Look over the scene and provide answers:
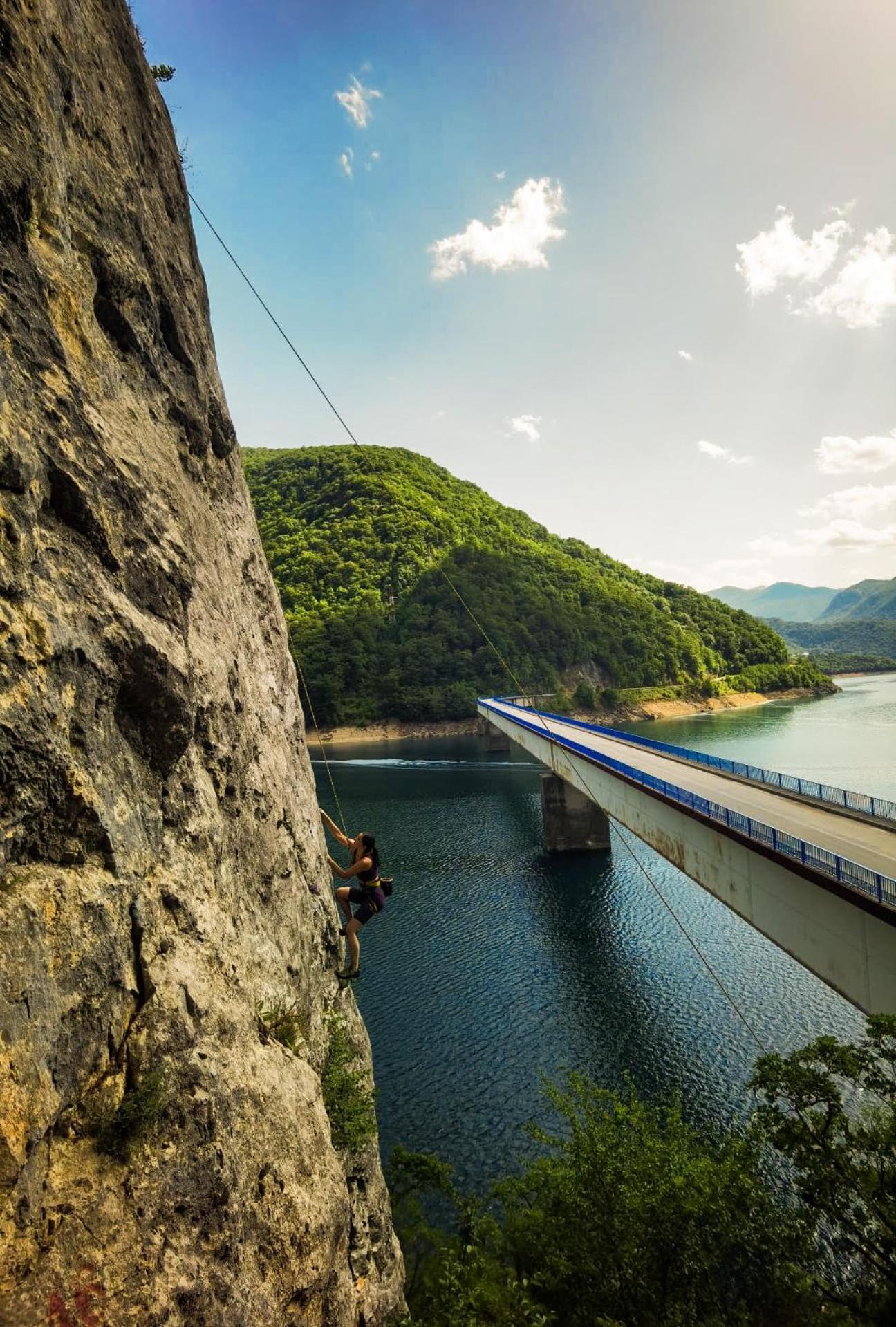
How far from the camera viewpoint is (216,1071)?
7.03 metres

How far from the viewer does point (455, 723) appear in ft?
368

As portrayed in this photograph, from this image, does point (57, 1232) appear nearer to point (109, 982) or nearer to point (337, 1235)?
point (109, 982)

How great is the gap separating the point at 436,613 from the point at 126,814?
422 feet

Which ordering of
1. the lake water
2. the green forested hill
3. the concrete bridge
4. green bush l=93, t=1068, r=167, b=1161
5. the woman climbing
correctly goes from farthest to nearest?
the green forested hill, the lake water, the concrete bridge, the woman climbing, green bush l=93, t=1068, r=167, b=1161

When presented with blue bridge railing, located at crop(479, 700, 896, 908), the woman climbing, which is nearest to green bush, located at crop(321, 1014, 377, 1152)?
the woman climbing

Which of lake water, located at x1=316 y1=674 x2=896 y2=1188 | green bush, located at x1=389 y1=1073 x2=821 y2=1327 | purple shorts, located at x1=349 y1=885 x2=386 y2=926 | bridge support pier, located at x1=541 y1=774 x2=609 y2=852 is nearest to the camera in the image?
purple shorts, located at x1=349 y1=885 x2=386 y2=926

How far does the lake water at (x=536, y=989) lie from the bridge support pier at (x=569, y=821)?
1.10m

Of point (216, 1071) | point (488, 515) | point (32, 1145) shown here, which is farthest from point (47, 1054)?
point (488, 515)

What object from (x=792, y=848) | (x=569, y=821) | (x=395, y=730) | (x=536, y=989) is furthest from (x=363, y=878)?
(x=395, y=730)

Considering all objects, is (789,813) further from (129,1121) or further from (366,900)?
(129,1121)

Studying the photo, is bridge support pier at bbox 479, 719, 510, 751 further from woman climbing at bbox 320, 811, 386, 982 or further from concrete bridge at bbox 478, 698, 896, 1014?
woman climbing at bbox 320, 811, 386, 982

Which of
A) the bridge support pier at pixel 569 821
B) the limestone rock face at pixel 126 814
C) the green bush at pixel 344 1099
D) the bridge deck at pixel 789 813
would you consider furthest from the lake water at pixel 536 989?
the limestone rock face at pixel 126 814

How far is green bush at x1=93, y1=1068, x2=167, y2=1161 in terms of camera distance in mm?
5641

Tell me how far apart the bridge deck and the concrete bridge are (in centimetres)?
7
